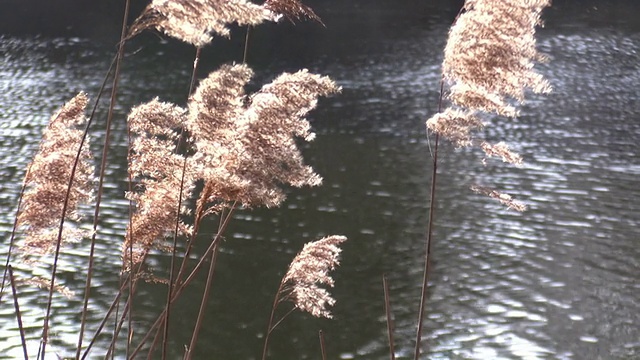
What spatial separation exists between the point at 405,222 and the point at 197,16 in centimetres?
459

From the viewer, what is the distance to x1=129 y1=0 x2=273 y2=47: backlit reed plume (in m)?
1.29

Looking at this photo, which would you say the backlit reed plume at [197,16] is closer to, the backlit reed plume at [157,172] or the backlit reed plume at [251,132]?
the backlit reed plume at [251,132]

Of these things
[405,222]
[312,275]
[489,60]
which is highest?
[489,60]

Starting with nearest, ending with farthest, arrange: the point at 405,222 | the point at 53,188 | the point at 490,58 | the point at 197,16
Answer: the point at 197,16 < the point at 490,58 < the point at 53,188 < the point at 405,222

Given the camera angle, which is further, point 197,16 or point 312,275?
point 312,275

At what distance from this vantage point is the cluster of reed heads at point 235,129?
138 cm

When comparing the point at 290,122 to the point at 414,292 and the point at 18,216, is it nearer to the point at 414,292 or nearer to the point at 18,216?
the point at 18,216

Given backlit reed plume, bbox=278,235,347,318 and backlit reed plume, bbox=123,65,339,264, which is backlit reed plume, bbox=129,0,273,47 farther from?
backlit reed plume, bbox=278,235,347,318

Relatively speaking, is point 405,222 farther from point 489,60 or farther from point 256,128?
point 256,128

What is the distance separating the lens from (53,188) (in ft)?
5.30

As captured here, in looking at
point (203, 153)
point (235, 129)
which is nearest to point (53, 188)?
point (203, 153)

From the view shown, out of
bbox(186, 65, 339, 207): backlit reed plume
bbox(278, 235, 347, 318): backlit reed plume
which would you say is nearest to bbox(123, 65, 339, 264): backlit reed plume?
bbox(186, 65, 339, 207): backlit reed plume

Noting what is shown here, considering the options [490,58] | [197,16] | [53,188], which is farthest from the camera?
[53,188]

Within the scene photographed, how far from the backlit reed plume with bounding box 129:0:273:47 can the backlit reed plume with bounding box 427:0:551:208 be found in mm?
357
